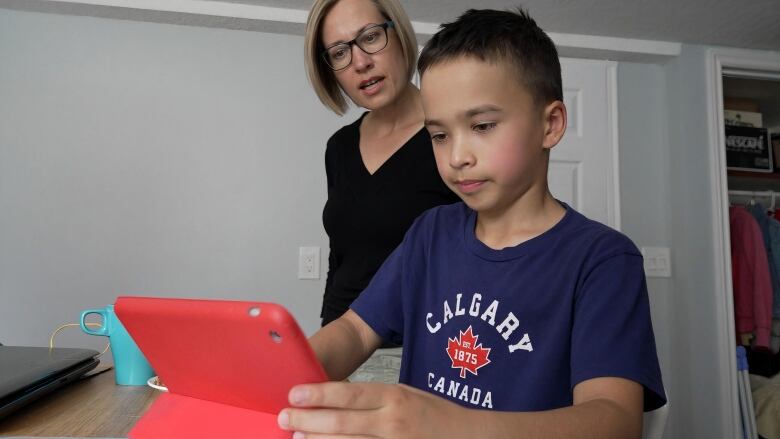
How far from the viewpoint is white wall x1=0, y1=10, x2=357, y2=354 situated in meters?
2.48

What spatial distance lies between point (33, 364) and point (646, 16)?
269 centimetres

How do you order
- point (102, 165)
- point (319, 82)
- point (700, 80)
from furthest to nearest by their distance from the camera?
1. point (700, 80)
2. point (102, 165)
3. point (319, 82)

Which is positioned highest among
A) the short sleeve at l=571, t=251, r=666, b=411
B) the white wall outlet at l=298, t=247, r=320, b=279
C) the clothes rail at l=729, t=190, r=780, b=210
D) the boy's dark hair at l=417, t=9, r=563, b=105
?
the clothes rail at l=729, t=190, r=780, b=210

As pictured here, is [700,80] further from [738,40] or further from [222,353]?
[222,353]

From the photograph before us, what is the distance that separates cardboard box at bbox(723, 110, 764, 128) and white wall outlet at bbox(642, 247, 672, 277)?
36.3 inches

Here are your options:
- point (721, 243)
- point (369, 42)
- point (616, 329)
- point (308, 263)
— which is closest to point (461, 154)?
point (616, 329)

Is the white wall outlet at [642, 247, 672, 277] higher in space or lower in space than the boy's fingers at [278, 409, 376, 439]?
higher

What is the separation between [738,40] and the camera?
2.95 metres

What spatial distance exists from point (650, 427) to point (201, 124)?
Result: 2.35 m

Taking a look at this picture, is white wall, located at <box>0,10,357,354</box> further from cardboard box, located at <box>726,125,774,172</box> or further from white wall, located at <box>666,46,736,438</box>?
cardboard box, located at <box>726,125,774,172</box>

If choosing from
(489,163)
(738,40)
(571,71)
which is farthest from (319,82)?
(738,40)

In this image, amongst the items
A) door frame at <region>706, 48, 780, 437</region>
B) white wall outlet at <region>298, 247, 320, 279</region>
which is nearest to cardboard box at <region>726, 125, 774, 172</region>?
door frame at <region>706, 48, 780, 437</region>

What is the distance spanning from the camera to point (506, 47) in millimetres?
743

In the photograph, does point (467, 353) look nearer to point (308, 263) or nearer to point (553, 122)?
point (553, 122)
